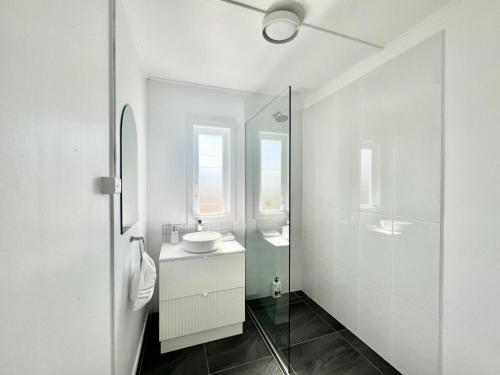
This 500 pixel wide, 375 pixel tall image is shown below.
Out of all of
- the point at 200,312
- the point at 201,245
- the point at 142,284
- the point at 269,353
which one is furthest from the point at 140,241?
the point at 269,353

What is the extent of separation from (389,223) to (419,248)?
0.79 ft

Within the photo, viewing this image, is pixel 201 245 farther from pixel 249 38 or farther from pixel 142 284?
pixel 249 38

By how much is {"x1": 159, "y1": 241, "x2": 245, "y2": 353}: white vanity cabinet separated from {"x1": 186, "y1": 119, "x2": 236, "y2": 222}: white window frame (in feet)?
1.52

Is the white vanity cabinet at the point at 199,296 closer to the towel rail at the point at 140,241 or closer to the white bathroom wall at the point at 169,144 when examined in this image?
the towel rail at the point at 140,241

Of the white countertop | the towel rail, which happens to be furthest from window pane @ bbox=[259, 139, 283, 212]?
the towel rail

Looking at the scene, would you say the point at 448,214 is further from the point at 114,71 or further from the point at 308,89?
the point at 114,71

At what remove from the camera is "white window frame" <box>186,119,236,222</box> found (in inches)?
85.0

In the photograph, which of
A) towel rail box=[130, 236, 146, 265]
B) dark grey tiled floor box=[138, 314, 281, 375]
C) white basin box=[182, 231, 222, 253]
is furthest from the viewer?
white basin box=[182, 231, 222, 253]

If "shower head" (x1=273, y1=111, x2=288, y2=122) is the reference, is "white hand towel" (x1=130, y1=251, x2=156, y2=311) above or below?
below

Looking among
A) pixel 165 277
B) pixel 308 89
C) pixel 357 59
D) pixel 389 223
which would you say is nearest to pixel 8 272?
pixel 165 277

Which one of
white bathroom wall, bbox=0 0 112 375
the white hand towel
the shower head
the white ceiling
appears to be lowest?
the white hand towel

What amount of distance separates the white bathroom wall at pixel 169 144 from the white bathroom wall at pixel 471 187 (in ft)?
5.92

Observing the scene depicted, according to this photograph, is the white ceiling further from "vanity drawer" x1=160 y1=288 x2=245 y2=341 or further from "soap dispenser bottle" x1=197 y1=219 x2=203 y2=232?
"vanity drawer" x1=160 y1=288 x2=245 y2=341

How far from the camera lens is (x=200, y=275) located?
170 cm
